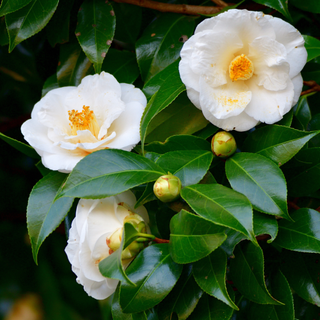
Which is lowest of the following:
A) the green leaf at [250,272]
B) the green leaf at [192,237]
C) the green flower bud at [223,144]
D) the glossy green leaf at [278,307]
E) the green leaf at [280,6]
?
the glossy green leaf at [278,307]

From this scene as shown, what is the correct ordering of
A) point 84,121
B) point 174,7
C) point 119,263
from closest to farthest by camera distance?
point 119,263, point 84,121, point 174,7

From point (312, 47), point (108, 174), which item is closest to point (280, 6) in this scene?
point (312, 47)

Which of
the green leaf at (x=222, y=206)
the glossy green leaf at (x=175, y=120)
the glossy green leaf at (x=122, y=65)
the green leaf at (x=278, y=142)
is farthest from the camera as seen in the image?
the glossy green leaf at (x=122, y=65)

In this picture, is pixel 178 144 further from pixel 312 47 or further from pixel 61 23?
pixel 61 23

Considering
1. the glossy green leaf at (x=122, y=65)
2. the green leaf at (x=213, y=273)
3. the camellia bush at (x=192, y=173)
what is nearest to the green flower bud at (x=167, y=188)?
the camellia bush at (x=192, y=173)

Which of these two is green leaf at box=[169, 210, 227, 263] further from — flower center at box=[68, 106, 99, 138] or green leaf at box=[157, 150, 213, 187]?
flower center at box=[68, 106, 99, 138]

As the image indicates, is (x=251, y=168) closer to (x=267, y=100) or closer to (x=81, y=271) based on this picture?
(x=267, y=100)

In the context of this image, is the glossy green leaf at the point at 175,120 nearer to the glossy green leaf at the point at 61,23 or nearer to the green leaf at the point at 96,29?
the green leaf at the point at 96,29
